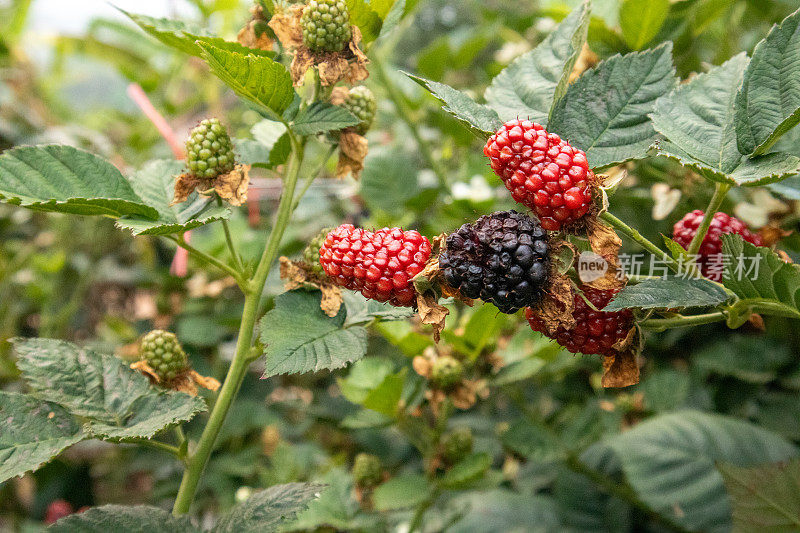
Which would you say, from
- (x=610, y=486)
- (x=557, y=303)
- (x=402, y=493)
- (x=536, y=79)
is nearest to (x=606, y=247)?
(x=557, y=303)

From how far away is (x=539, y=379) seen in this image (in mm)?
1159

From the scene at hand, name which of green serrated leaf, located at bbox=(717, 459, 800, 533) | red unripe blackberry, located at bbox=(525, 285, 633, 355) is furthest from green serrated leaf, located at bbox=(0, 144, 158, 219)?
green serrated leaf, located at bbox=(717, 459, 800, 533)

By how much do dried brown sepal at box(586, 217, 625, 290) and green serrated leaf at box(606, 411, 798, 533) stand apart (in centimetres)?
62

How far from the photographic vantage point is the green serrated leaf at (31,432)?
1.94ft

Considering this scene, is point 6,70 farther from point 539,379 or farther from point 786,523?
point 786,523

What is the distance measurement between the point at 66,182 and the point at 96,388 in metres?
0.24

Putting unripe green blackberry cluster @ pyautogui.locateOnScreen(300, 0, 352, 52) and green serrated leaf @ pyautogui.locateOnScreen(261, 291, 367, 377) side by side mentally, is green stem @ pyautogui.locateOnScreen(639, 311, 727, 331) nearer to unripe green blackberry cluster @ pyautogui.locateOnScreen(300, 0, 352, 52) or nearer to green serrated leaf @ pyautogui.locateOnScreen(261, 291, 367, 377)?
green serrated leaf @ pyautogui.locateOnScreen(261, 291, 367, 377)

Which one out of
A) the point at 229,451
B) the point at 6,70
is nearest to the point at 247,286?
the point at 229,451

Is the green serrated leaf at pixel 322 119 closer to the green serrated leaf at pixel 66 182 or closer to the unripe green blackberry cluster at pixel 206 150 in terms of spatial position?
the unripe green blackberry cluster at pixel 206 150

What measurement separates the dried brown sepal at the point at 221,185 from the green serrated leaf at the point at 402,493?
0.55 meters

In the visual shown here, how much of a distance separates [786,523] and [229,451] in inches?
43.1

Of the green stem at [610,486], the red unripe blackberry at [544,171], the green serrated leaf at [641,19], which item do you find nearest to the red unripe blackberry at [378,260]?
the red unripe blackberry at [544,171]

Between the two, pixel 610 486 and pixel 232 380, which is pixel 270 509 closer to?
pixel 232 380

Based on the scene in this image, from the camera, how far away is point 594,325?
1.89 ft
